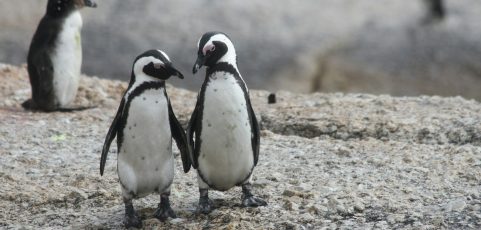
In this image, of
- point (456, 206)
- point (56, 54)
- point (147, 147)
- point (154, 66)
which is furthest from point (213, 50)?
point (56, 54)

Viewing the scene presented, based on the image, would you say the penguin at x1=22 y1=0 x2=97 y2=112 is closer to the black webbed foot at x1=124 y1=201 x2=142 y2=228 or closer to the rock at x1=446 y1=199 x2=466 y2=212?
the black webbed foot at x1=124 y1=201 x2=142 y2=228

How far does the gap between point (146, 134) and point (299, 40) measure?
18.2 feet

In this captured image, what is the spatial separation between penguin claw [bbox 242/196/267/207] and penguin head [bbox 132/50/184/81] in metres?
0.59

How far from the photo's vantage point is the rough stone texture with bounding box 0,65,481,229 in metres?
4.05


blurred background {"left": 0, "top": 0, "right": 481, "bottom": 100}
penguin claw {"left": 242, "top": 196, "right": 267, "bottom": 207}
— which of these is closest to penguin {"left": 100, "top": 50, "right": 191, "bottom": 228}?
penguin claw {"left": 242, "top": 196, "right": 267, "bottom": 207}

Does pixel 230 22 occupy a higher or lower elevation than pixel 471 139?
higher

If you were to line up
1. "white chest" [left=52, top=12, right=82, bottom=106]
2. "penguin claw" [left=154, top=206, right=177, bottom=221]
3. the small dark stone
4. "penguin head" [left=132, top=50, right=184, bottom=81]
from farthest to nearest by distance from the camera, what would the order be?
"white chest" [left=52, top=12, right=82, bottom=106], the small dark stone, "penguin claw" [left=154, top=206, right=177, bottom=221], "penguin head" [left=132, top=50, right=184, bottom=81]

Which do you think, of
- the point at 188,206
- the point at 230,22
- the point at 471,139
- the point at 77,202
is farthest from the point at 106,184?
the point at 230,22

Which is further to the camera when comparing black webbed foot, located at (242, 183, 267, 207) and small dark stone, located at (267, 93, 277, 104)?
small dark stone, located at (267, 93, 277, 104)

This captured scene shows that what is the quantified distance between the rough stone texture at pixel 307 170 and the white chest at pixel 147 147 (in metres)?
0.17

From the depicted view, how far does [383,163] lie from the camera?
4.90 m

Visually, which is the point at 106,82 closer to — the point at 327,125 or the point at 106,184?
the point at 327,125

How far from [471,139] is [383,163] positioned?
2.75ft

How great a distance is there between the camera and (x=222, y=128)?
160 inches
